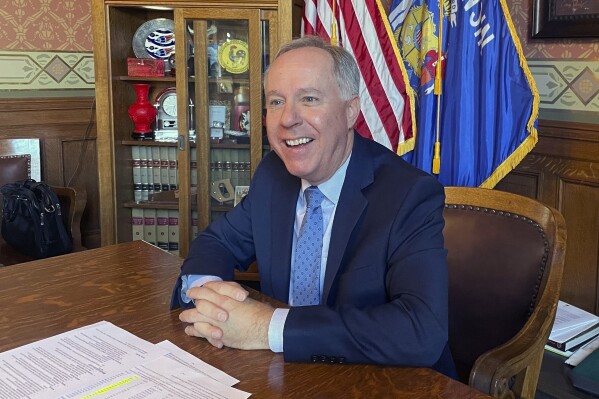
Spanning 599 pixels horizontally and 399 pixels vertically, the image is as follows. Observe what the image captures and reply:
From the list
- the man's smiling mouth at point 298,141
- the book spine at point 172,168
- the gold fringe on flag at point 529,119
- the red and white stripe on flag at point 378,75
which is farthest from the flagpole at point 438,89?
the book spine at point 172,168

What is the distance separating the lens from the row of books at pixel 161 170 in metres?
3.76

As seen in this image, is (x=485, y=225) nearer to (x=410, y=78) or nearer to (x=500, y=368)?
(x=500, y=368)

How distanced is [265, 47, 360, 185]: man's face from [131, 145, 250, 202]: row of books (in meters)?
2.16

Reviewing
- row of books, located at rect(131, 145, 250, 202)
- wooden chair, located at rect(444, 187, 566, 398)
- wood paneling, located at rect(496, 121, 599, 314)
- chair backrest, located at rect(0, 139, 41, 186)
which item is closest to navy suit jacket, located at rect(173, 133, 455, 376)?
wooden chair, located at rect(444, 187, 566, 398)

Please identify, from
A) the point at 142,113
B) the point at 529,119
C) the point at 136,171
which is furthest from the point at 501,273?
the point at 136,171

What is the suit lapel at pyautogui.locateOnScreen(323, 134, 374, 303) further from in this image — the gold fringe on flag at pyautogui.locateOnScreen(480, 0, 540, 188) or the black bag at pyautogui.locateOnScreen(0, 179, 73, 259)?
the black bag at pyautogui.locateOnScreen(0, 179, 73, 259)

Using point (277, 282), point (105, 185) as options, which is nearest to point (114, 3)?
point (105, 185)

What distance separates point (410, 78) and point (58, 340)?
7.35 feet

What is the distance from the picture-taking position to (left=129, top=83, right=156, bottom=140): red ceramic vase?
12.4 ft

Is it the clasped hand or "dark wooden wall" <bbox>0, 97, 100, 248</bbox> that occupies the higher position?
"dark wooden wall" <bbox>0, 97, 100, 248</bbox>

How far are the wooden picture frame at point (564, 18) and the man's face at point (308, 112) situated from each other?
1.58 metres

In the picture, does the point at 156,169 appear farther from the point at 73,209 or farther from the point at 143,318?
the point at 143,318

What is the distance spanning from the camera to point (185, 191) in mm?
3732

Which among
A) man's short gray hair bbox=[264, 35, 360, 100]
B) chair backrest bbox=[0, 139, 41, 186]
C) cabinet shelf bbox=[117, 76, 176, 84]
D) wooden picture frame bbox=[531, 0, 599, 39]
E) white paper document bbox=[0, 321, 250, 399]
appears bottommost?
white paper document bbox=[0, 321, 250, 399]
